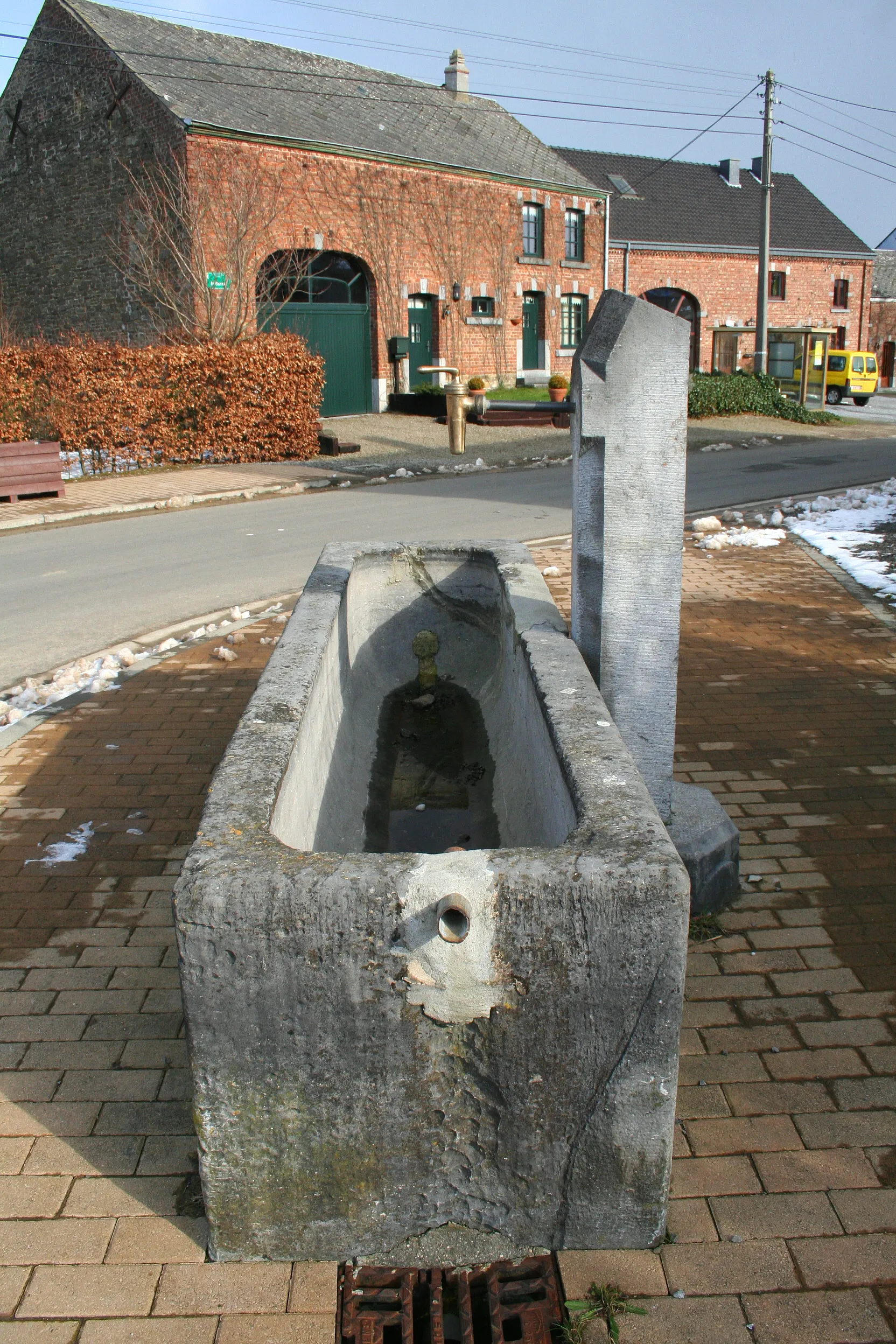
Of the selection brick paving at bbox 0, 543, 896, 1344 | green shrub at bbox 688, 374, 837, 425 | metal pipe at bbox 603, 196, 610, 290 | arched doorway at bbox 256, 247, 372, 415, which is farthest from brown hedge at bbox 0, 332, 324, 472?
metal pipe at bbox 603, 196, 610, 290

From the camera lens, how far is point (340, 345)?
23641 millimetres

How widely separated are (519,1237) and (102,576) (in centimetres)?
820

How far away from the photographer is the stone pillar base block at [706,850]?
12.1 feet

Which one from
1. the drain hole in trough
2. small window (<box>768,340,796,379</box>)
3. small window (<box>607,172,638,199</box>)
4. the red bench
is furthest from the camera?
small window (<box>607,172,638,199</box>)

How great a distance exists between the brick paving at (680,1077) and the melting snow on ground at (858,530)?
3.79 metres

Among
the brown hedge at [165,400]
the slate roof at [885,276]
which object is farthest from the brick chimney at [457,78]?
the slate roof at [885,276]

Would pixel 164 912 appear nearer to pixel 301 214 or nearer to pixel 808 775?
pixel 808 775

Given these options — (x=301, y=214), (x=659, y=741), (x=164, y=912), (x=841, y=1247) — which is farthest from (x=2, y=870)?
(x=301, y=214)

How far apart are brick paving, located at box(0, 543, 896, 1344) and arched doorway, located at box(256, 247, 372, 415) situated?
60.8 ft

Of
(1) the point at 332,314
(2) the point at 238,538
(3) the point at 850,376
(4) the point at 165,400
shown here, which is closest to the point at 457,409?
(2) the point at 238,538

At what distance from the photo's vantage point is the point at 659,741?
→ 3787mm

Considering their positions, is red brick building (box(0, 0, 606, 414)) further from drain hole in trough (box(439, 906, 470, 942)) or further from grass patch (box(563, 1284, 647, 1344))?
grass patch (box(563, 1284, 647, 1344))

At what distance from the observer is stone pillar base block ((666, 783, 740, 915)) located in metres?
3.68

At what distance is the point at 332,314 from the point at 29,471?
11.4 metres
